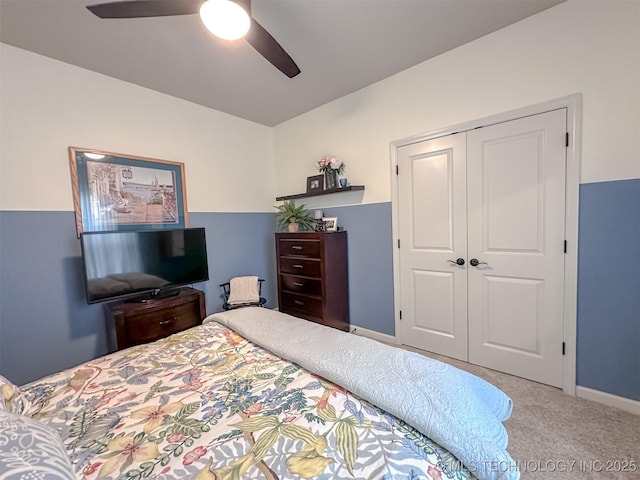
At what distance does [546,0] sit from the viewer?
1782mm

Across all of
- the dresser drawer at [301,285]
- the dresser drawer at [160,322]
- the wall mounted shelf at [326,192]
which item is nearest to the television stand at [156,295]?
the dresser drawer at [160,322]

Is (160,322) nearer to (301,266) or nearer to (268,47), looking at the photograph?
(301,266)

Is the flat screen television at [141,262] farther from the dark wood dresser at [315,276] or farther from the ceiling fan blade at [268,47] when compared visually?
the ceiling fan blade at [268,47]

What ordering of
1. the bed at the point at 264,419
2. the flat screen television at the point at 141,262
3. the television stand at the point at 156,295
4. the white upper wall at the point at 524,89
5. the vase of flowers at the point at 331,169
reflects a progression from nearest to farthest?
the bed at the point at 264,419, the white upper wall at the point at 524,89, the flat screen television at the point at 141,262, the television stand at the point at 156,295, the vase of flowers at the point at 331,169

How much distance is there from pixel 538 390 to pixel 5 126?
172 inches

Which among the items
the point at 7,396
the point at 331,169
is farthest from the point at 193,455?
the point at 331,169

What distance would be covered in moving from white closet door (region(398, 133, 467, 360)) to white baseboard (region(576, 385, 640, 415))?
2.47 feet

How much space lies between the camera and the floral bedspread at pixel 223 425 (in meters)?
0.72

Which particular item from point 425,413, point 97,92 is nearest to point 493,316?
point 425,413

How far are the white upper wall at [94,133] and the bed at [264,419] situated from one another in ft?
5.73

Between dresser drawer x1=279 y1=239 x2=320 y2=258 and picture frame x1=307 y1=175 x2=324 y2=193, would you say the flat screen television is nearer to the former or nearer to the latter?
dresser drawer x1=279 y1=239 x2=320 y2=258

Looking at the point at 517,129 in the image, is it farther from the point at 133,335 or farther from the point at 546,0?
the point at 133,335

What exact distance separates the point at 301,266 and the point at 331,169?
115cm

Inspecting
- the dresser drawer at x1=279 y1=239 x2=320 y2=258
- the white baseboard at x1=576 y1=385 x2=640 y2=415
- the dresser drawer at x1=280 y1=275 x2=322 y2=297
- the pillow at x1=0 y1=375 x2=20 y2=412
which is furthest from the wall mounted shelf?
the pillow at x1=0 y1=375 x2=20 y2=412
